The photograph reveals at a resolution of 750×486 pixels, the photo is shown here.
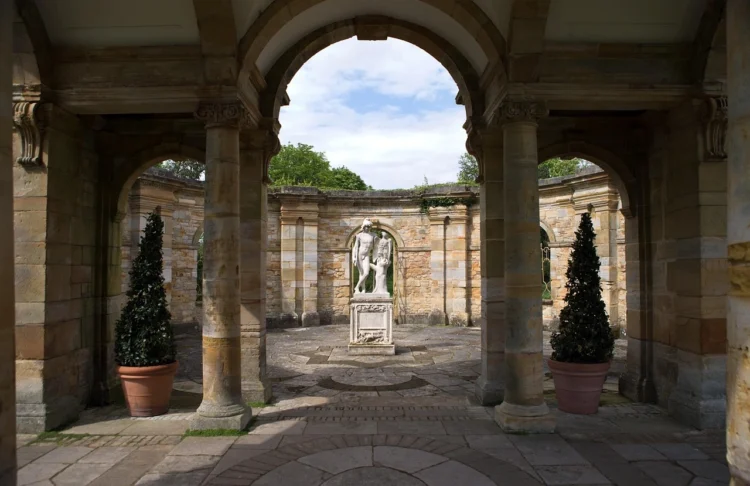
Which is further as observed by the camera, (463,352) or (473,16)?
(463,352)

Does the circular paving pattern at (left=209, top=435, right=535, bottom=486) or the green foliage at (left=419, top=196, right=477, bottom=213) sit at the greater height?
the green foliage at (left=419, top=196, right=477, bottom=213)

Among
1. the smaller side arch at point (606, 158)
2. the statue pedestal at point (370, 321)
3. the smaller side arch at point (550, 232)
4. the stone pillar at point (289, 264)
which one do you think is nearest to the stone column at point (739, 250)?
the smaller side arch at point (606, 158)

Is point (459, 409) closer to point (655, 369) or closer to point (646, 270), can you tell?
point (655, 369)

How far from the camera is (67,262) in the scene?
21.7 feet

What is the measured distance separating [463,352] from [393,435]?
244 inches

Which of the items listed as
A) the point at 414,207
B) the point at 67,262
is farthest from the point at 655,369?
the point at 414,207

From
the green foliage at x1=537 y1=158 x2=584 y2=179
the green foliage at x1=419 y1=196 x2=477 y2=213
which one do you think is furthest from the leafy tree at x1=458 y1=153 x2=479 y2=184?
the green foliage at x1=419 y1=196 x2=477 y2=213

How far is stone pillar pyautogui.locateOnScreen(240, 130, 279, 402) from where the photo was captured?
7191 millimetres

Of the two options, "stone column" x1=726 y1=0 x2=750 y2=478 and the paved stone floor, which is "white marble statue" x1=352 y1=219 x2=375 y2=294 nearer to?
the paved stone floor

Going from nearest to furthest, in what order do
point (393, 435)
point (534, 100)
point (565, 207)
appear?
point (393, 435), point (534, 100), point (565, 207)

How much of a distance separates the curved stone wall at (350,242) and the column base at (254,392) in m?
8.59

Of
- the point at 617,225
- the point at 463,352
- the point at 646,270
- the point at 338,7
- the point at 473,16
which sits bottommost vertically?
the point at 463,352

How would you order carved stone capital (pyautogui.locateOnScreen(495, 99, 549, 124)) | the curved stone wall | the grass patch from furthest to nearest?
the curved stone wall, carved stone capital (pyautogui.locateOnScreen(495, 99, 549, 124)), the grass patch

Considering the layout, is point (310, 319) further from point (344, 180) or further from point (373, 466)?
point (344, 180)
